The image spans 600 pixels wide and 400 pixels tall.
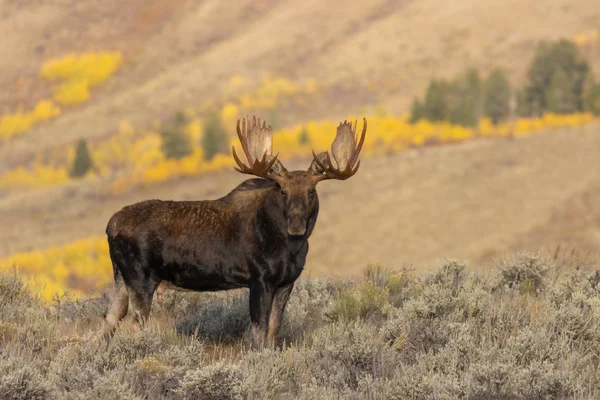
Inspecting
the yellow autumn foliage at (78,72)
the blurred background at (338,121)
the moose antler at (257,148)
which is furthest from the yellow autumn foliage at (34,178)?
the moose antler at (257,148)

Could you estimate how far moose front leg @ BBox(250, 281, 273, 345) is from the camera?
23.0 ft

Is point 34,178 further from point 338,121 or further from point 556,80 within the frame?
point 556,80

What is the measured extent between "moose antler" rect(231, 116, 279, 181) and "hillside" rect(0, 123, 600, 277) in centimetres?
4557

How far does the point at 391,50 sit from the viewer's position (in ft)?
506

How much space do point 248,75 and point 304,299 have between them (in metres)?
150

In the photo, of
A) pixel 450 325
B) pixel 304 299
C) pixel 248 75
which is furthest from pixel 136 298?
pixel 248 75

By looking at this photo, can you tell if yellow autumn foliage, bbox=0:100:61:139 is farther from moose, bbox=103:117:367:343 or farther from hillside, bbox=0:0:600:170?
moose, bbox=103:117:367:343

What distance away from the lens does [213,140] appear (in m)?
103

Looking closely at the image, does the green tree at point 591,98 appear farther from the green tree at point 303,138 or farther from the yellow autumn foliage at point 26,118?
the yellow autumn foliage at point 26,118

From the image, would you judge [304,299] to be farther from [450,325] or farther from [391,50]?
[391,50]

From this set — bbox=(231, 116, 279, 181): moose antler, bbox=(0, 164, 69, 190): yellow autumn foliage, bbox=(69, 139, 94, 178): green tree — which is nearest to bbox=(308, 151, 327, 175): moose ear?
bbox=(231, 116, 279, 181): moose antler

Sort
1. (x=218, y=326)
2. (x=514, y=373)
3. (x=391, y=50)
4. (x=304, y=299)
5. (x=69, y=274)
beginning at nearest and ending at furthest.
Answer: (x=514, y=373), (x=218, y=326), (x=304, y=299), (x=69, y=274), (x=391, y=50)

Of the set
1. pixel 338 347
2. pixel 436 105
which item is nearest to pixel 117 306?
pixel 338 347

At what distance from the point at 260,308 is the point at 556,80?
306 ft
